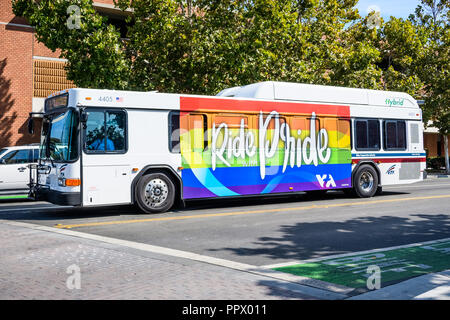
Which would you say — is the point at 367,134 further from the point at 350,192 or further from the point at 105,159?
the point at 105,159

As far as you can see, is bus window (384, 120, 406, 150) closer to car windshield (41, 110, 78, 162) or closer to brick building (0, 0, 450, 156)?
car windshield (41, 110, 78, 162)

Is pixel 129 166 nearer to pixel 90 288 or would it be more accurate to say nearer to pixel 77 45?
pixel 90 288

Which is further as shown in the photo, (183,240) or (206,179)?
(206,179)

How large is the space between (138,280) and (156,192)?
643 cm

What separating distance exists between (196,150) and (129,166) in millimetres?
1846

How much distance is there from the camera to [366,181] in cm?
1589

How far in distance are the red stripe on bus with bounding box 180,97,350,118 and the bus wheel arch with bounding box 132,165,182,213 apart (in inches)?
68.1

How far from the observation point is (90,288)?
5.30 metres

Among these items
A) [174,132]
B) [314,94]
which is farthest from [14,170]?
[314,94]

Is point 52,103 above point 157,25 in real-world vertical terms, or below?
below

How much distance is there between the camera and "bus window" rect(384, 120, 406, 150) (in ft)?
53.2

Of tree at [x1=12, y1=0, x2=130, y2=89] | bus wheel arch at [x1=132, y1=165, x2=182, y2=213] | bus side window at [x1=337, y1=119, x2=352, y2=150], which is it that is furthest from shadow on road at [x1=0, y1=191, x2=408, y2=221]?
tree at [x1=12, y1=0, x2=130, y2=89]

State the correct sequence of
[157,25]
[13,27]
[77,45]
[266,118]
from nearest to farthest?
[266,118], [77,45], [157,25], [13,27]
